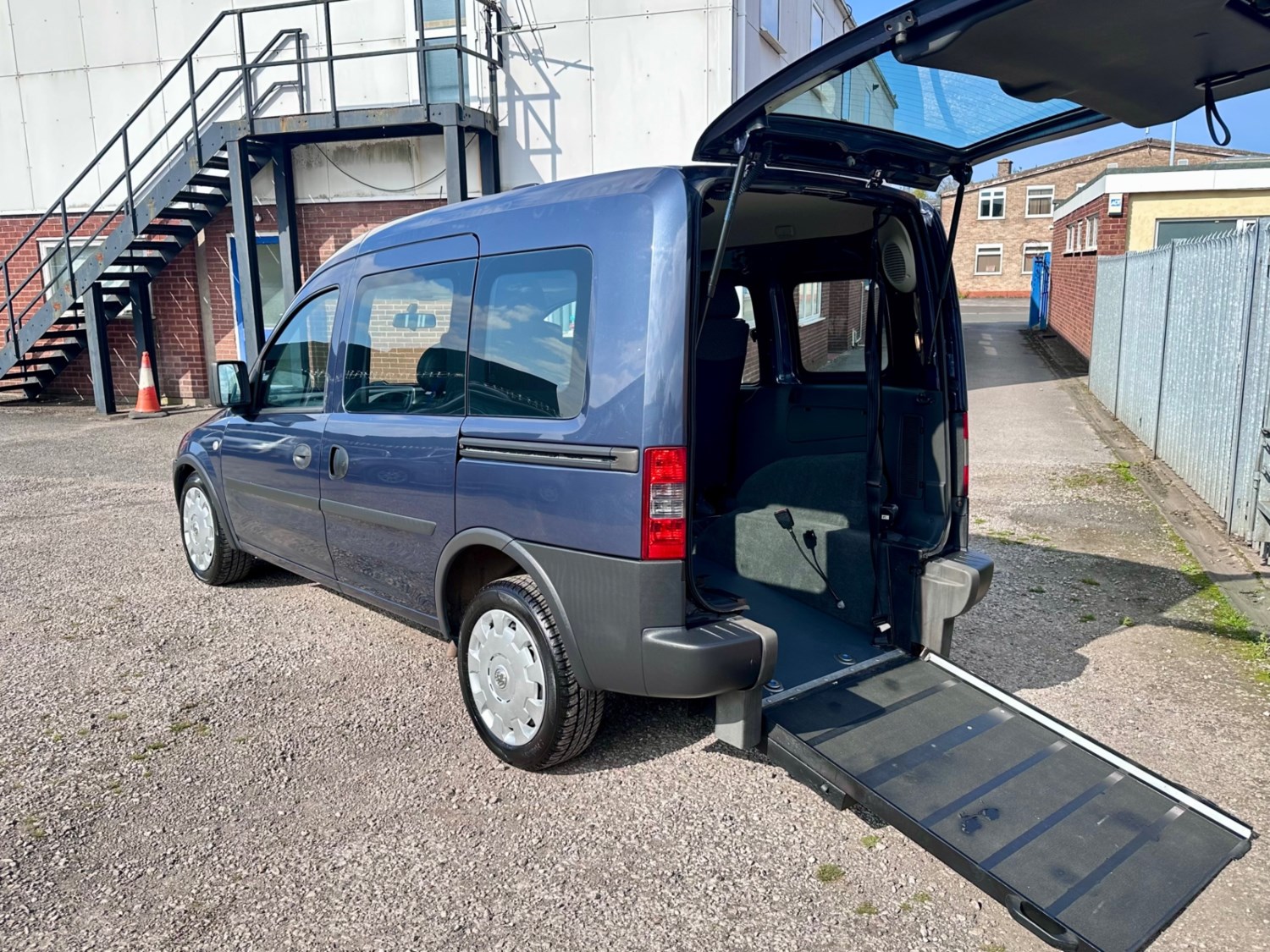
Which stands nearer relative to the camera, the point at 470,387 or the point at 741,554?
the point at 470,387

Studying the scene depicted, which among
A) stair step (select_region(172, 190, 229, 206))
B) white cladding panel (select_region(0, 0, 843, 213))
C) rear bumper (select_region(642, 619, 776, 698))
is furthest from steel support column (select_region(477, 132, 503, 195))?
rear bumper (select_region(642, 619, 776, 698))

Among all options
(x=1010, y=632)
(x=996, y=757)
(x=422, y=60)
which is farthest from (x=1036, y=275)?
(x=996, y=757)

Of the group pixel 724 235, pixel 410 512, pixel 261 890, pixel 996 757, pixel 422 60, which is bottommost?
pixel 261 890

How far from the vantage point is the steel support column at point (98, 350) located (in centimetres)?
1382

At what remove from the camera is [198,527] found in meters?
6.01

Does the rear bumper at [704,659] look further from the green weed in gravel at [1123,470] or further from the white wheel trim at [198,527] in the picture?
the green weed in gravel at [1123,470]

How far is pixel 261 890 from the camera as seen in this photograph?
2.99m

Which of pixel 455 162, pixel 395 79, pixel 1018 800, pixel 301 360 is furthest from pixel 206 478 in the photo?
pixel 395 79

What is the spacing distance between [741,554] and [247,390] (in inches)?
109

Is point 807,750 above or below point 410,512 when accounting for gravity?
below

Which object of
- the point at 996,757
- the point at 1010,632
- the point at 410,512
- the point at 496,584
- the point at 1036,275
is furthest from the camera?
the point at 1036,275

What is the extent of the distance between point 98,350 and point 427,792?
1290cm

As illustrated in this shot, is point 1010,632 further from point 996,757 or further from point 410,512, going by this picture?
point 410,512

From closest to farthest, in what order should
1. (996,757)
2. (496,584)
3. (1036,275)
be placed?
1. (996,757)
2. (496,584)
3. (1036,275)
